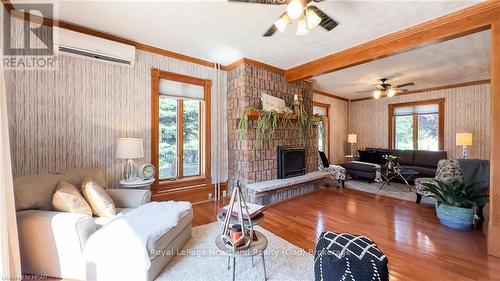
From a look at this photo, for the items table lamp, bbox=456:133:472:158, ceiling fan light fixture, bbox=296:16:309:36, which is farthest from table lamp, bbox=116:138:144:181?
table lamp, bbox=456:133:472:158

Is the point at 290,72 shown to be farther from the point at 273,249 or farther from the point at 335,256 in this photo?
the point at 335,256

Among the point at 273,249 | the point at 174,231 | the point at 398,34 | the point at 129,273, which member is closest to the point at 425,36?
the point at 398,34

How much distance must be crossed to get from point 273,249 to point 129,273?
4.38ft

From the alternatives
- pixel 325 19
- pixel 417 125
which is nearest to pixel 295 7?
pixel 325 19

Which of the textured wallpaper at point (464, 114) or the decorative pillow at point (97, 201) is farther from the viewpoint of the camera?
the textured wallpaper at point (464, 114)

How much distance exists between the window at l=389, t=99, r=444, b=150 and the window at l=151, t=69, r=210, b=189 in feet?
19.6

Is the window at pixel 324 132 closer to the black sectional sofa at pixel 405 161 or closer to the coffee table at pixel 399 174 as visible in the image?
the black sectional sofa at pixel 405 161

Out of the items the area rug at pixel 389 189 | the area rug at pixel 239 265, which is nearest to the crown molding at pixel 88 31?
the area rug at pixel 239 265

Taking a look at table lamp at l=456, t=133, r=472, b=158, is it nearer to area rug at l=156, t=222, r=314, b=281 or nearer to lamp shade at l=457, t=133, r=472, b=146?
lamp shade at l=457, t=133, r=472, b=146

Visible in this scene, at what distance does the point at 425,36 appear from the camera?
2.60 m

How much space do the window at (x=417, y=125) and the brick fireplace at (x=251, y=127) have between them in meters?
4.08

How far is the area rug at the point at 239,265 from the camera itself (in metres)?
1.84

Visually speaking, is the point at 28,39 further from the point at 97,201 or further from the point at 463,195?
the point at 463,195

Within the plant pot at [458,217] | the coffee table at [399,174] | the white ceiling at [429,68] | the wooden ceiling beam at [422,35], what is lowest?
the plant pot at [458,217]
